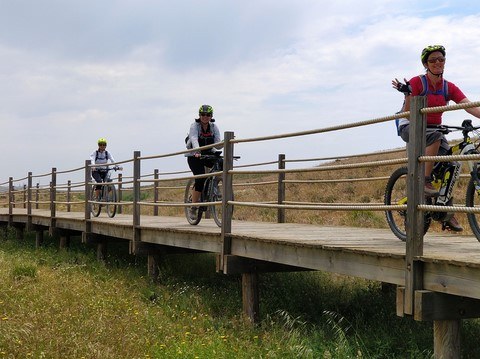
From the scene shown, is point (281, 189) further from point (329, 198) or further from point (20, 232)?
point (20, 232)

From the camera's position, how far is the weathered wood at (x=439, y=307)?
4.79 meters

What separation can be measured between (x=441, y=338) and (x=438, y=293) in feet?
1.62

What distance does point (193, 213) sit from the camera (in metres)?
10.2

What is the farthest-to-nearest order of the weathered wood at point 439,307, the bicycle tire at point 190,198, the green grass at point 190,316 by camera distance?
the bicycle tire at point 190,198 < the green grass at point 190,316 < the weathered wood at point 439,307

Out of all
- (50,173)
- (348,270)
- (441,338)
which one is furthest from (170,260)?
(441,338)

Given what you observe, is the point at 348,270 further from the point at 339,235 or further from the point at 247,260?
the point at 247,260

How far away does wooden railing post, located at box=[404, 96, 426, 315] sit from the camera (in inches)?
192

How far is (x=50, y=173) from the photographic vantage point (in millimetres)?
16016

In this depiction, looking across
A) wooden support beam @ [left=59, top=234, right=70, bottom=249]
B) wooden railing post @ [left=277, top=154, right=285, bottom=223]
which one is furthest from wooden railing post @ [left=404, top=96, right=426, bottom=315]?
wooden support beam @ [left=59, top=234, right=70, bottom=249]

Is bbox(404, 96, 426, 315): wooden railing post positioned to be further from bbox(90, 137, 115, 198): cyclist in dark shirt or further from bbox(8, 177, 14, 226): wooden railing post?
bbox(8, 177, 14, 226): wooden railing post

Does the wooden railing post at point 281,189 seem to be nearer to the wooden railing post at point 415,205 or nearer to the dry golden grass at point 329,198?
the dry golden grass at point 329,198

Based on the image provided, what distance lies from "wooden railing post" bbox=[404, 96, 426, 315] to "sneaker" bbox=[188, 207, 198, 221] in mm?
5590

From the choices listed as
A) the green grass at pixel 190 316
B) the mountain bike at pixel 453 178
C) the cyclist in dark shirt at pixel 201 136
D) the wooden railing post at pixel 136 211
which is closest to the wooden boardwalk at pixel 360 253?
the mountain bike at pixel 453 178

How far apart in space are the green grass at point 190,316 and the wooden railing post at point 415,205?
1.15 metres
